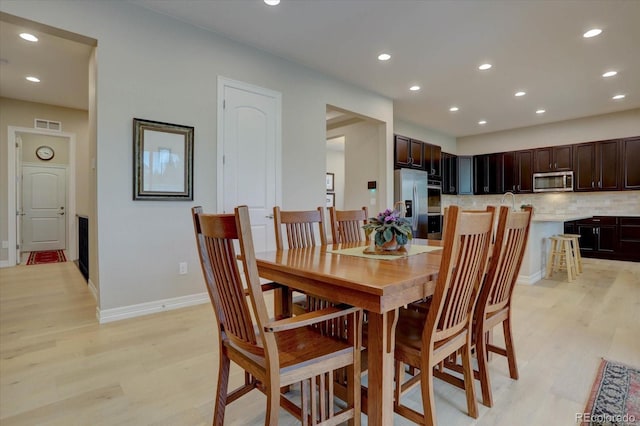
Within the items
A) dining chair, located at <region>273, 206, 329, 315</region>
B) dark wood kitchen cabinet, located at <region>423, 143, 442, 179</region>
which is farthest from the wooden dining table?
dark wood kitchen cabinet, located at <region>423, 143, 442, 179</region>

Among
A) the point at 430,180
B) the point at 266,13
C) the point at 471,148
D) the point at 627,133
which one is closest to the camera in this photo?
the point at 266,13

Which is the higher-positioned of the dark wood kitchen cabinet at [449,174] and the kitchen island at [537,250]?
the dark wood kitchen cabinet at [449,174]

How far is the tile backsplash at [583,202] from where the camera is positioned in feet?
20.0

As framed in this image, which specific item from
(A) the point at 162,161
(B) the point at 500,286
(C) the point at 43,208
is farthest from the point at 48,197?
(B) the point at 500,286

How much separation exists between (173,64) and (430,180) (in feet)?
17.0

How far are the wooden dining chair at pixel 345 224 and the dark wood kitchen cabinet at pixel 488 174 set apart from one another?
6122 mm

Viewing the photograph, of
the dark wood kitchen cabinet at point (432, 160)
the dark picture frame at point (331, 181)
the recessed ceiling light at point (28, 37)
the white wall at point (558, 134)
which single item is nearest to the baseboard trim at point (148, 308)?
the recessed ceiling light at point (28, 37)

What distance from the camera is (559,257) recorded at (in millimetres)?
4977

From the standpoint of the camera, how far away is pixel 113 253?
2818 millimetres

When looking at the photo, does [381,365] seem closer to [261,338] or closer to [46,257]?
[261,338]

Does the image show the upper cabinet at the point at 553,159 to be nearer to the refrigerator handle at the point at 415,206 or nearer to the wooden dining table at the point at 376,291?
the refrigerator handle at the point at 415,206

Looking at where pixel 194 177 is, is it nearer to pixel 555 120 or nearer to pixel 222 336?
pixel 222 336

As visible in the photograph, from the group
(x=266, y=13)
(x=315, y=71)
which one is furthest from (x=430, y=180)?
(x=266, y=13)

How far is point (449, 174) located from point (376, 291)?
7282mm
